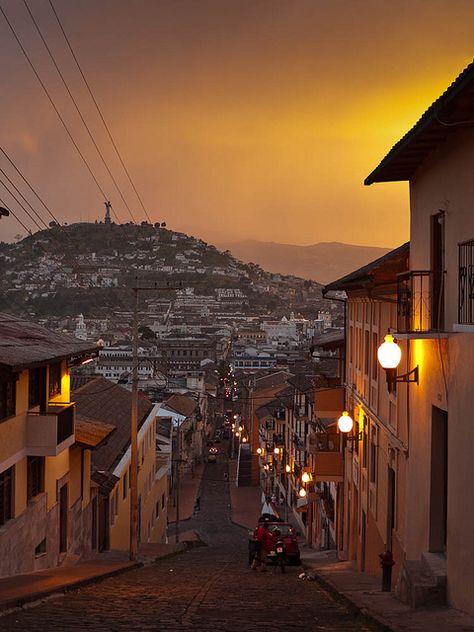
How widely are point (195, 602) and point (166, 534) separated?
34181 mm

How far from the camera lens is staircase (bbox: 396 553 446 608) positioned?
10305mm

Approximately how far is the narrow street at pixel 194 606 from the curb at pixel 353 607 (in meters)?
0.11

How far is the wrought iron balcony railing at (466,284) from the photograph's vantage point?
958 cm

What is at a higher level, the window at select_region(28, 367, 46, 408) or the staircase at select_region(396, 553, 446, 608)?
the window at select_region(28, 367, 46, 408)

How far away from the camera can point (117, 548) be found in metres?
30.5

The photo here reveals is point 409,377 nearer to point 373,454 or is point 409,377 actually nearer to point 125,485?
point 373,454

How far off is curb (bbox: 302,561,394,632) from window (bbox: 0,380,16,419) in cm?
670

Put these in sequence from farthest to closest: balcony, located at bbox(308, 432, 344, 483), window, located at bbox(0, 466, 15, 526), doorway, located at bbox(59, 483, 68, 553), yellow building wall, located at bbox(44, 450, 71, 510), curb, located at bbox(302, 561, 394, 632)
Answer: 1. balcony, located at bbox(308, 432, 344, 483)
2. doorway, located at bbox(59, 483, 68, 553)
3. yellow building wall, located at bbox(44, 450, 71, 510)
4. window, located at bbox(0, 466, 15, 526)
5. curb, located at bbox(302, 561, 394, 632)

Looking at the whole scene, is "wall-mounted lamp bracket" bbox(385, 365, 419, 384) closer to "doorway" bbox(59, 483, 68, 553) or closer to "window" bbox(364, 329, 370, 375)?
"window" bbox(364, 329, 370, 375)

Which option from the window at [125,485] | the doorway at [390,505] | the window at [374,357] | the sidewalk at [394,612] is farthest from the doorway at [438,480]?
the window at [125,485]

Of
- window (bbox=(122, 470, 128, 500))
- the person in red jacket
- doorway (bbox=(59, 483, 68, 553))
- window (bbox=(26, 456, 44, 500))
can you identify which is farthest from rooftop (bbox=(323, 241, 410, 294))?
window (bbox=(122, 470, 128, 500))

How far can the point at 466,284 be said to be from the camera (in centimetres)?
973

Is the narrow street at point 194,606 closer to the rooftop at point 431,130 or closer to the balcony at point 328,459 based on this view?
the rooftop at point 431,130

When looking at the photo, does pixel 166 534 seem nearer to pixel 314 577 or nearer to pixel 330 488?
pixel 330 488
